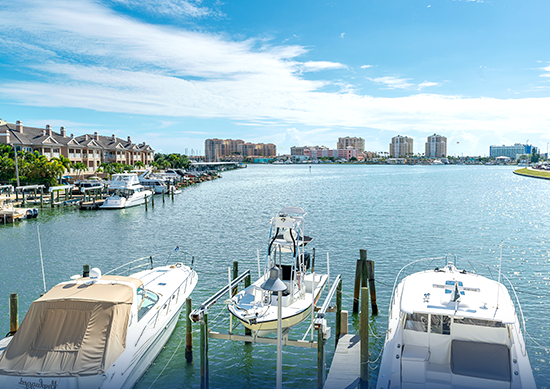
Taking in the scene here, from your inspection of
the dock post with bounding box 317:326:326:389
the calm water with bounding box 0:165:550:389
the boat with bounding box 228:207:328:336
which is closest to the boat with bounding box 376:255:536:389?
the dock post with bounding box 317:326:326:389

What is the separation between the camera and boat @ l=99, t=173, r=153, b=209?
193 feet

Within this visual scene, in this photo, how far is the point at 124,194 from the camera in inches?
2527

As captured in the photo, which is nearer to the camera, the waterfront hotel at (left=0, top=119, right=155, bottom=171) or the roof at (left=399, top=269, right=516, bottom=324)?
the roof at (left=399, top=269, right=516, bottom=324)

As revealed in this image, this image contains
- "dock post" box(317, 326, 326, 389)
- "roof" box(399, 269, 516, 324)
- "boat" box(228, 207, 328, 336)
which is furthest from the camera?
"boat" box(228, 207, 328, 336)

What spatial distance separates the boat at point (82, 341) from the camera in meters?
10.6

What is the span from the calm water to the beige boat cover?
3.06 m

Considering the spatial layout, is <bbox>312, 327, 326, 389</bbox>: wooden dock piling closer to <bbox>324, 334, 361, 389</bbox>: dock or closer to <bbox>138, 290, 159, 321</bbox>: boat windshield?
<bbox>324, 334, 361, 389</bbox>: dock

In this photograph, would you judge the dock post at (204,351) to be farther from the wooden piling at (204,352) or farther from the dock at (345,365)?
the dock at (345,365)

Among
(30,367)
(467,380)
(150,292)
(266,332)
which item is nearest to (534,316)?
(467,380)

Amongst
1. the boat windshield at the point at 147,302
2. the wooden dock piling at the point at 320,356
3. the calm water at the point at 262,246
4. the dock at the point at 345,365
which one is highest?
the boat windshield at the point at 147,302

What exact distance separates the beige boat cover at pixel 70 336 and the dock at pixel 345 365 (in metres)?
6.59

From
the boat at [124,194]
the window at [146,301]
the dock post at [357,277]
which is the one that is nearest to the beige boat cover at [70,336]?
the window at [146,301]

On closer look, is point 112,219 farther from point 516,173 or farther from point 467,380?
point 516,173

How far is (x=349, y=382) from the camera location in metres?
12.6
